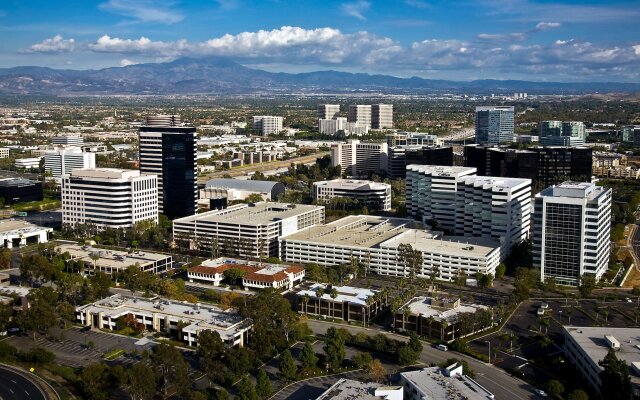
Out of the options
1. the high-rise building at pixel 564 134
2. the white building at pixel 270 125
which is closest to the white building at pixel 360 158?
the high-rise building at pixel 564 134

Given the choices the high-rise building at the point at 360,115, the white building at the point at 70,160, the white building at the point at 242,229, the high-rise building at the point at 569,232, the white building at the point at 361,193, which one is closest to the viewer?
the high-rise building at the point at 569,232

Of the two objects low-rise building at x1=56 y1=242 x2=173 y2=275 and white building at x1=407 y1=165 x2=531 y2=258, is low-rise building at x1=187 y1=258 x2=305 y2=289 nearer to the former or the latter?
low-rise building at x1=56 y1=242 x2=173 y2=275

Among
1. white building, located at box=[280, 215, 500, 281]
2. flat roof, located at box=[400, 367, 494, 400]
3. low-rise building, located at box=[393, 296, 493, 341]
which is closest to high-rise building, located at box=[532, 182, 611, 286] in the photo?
white building, located at box=[280, 215, 500, 281]

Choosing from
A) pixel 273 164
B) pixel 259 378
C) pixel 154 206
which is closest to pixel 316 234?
pixel 154 206

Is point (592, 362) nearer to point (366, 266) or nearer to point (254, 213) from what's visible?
point (366, 266)

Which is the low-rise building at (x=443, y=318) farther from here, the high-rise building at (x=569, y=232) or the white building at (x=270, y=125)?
the white building at (x=270, y=125)
